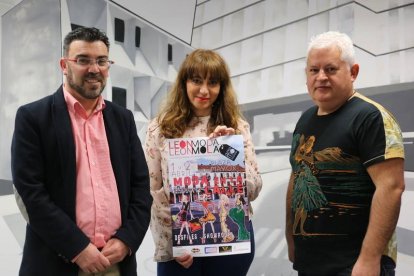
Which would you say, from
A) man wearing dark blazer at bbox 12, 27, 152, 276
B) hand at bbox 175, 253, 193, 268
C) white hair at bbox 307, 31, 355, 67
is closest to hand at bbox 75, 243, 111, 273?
man wearing dark blazer at bbox 12, 27, 152, 276

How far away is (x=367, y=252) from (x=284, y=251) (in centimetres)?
157

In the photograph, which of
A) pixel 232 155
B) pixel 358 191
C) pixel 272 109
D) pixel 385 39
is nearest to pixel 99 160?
pixel 232 155

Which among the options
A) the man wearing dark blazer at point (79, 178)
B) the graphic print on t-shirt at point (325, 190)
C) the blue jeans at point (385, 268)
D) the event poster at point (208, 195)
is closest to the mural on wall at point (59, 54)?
the man wearing dark blazer at point (79, 178)

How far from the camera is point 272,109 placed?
290 centimetres

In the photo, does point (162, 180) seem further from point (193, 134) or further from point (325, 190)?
point (325, 190)

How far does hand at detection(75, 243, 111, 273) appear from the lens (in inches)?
53.3

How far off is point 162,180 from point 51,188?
50 centimetres

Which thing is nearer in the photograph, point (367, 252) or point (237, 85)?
point (367, 252)

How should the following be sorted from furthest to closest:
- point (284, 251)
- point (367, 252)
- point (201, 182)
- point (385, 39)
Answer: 1. point (284, 251)
2. point (385, 39)
3. point (201, 182)
4. point (367, 252)

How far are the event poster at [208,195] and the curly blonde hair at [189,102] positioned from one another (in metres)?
0.11

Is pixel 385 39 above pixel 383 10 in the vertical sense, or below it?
below

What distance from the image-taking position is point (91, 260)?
136 cm

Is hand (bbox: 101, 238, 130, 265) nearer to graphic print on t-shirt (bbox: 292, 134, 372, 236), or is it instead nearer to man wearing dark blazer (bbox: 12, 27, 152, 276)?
man wearing dark blazer (bbox: 12, 27, 152, 276)

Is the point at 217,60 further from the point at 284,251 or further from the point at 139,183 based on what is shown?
the point at 284,251
